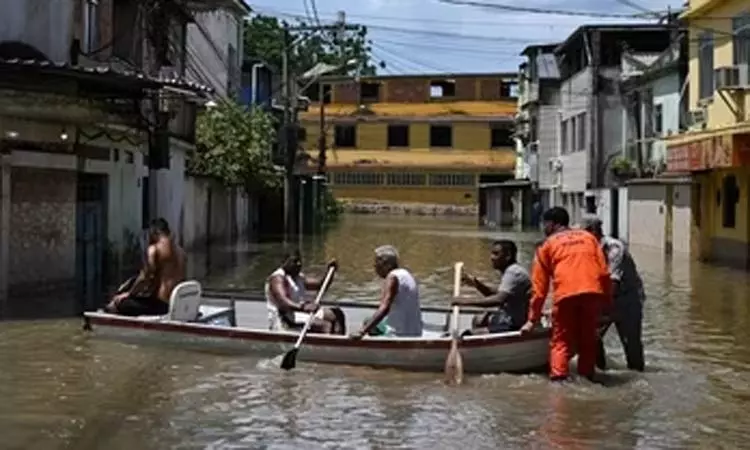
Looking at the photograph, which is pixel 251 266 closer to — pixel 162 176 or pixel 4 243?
pixel 162 176

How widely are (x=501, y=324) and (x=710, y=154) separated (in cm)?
1683

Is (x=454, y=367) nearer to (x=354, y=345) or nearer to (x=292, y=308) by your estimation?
(x=354, y=345)

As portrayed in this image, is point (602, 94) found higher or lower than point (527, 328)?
higher

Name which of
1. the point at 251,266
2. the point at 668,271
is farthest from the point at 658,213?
the point at 251,266

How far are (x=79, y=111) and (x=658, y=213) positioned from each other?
22041mm

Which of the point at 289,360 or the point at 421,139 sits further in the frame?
the point at 421,139

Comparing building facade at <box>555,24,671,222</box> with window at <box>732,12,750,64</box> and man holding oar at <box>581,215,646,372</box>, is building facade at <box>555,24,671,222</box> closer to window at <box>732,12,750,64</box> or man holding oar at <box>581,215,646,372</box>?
window at <box>732,12,750,64</box>

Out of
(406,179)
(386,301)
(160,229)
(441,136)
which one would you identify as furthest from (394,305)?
(441,136)

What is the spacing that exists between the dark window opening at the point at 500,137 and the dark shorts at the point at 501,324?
6560 cm

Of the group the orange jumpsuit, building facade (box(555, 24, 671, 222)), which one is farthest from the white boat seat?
building facade (box(555, 24, 671, 222))

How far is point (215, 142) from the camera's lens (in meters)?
40.2

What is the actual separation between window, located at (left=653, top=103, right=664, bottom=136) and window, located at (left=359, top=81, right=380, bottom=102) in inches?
1676

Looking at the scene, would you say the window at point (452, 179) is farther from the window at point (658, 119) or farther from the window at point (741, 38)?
the window at point (741, 38)

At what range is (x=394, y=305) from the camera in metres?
14.0
